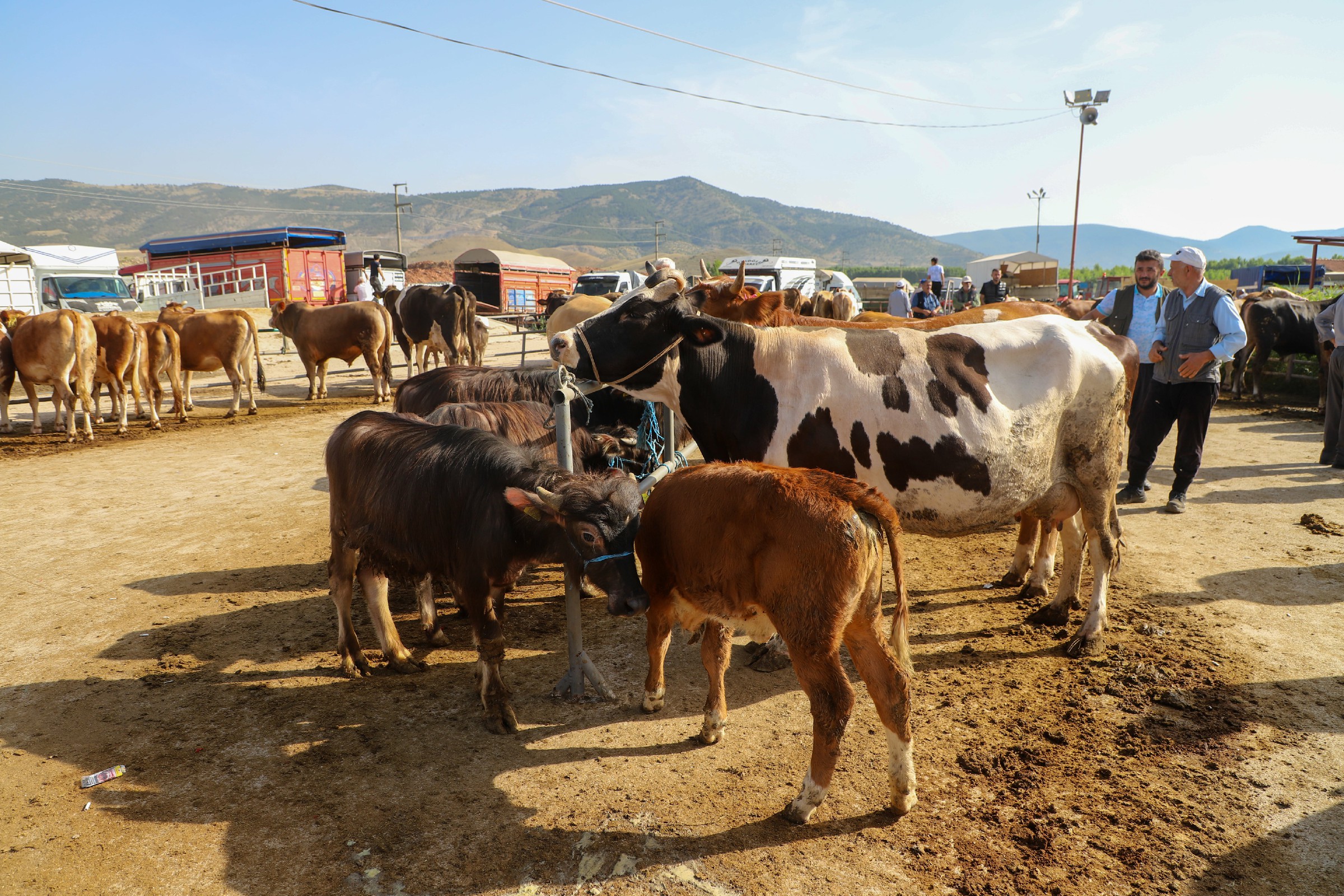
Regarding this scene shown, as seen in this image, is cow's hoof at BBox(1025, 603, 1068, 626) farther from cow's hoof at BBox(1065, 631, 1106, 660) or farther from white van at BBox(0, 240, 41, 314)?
white van at BBox(0, 240, 41, 314)

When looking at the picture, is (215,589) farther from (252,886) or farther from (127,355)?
(127,355)

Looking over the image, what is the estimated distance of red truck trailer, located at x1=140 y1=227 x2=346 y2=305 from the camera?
103 ft

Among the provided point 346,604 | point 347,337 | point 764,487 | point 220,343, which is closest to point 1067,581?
point 764,487

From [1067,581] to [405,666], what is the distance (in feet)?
14.6

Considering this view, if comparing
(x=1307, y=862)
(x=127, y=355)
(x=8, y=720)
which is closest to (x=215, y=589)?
(x=8, y=720)

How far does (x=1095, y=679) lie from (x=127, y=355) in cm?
1393

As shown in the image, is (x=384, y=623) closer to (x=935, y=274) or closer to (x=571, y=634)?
(x=571, y=634)

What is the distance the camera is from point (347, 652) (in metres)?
4.59

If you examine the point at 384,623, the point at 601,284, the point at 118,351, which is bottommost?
the point at 384,623

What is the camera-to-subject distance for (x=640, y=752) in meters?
3.76

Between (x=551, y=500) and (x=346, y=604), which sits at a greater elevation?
(x=551, y=500)

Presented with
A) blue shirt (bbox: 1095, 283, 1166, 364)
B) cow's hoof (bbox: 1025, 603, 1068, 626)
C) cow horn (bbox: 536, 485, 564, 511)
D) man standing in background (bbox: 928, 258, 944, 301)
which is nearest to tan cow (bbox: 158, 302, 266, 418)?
cow horn (bbox: 536, 485, 564, 511)

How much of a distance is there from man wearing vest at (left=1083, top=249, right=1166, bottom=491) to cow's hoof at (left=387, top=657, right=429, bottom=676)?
7.02 meters

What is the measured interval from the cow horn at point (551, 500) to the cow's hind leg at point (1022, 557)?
3.82 meters
